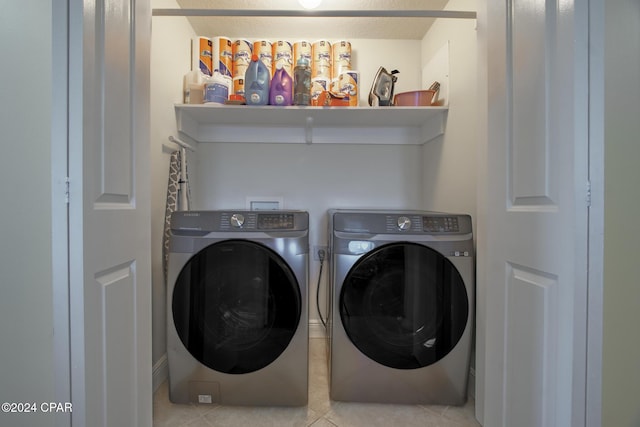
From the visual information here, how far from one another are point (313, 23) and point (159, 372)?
2.27m

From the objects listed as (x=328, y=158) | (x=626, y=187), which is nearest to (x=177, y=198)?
(x=328, y=158)

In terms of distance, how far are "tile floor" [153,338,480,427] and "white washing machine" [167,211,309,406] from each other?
0.11m

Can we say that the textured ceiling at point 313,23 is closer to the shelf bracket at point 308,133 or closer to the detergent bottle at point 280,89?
the detergent bottle at point 280,89

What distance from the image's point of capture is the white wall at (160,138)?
138cm

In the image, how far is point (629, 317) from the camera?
732 mm

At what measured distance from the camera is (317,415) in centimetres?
122

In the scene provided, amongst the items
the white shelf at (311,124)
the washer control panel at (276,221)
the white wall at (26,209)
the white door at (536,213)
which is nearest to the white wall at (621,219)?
the white door at (536,213)

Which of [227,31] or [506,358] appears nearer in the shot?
[506,358]

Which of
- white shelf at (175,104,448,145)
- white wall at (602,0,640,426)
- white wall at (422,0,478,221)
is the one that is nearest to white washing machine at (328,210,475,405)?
white wall at (422,0,478,221)

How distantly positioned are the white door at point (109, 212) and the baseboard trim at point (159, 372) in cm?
42

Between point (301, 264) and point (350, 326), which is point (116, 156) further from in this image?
point (350, 326)

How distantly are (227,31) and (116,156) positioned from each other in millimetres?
1524

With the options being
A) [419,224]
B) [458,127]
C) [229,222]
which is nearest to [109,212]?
[229,222]

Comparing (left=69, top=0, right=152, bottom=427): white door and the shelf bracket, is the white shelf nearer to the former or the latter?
the shelf bracket
